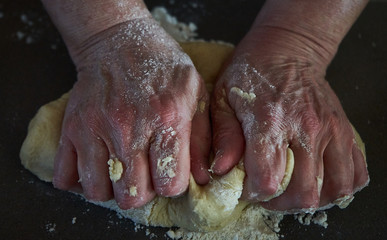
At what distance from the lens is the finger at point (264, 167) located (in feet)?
3.22

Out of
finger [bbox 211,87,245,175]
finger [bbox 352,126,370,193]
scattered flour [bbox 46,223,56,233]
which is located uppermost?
finger [bbox 211,87,245,175]

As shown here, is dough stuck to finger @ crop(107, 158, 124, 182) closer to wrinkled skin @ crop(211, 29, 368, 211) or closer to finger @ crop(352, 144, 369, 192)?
wrinkled skin @ crop(211, 29, 368, 211)

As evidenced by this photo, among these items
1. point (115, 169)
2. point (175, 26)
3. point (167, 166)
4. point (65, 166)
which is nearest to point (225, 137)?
point (167, 166)

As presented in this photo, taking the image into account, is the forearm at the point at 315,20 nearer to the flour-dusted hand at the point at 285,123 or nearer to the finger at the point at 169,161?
the flour-dusted hand at the point at 285,123

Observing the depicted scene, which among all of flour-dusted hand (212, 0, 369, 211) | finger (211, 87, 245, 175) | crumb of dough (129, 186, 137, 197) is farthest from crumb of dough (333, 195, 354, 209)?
crumb of dough (129, 186, 137, 197)

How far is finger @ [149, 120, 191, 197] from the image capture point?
0.98 meters

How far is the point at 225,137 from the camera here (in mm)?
1042

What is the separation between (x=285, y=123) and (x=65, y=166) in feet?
1.85

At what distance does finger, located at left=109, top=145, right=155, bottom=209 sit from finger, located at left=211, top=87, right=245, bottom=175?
0.53 feet

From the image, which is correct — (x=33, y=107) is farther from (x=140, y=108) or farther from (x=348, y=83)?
(x=348, y=83)

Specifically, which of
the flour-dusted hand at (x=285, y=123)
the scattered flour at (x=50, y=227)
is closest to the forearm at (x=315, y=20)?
the flour-dusted hand at (x=285, y=123)

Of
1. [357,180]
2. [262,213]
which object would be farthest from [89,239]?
[357,180]

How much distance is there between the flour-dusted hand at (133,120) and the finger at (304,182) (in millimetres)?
217

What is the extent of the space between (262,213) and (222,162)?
228 millimetres
